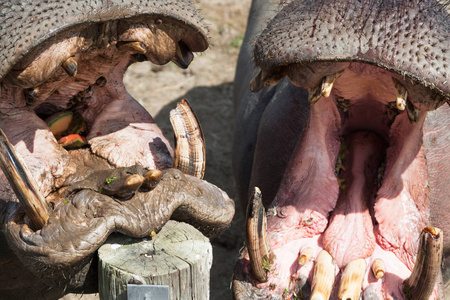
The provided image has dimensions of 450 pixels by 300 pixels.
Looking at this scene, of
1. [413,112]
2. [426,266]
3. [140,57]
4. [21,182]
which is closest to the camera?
[21,182]

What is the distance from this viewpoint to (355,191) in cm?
296

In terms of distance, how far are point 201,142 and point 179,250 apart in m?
0.64

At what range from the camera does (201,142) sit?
2910 millimetres

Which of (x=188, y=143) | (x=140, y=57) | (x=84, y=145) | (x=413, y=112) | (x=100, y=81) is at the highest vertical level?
(x=413, y=112)

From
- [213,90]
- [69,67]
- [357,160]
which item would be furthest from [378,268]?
[213,90]

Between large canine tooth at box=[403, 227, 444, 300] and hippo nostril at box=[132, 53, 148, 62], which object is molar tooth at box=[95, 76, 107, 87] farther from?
large canine tooth at box=[403, 227, 444, 300]

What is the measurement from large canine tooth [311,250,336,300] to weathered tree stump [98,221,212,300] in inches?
17.2

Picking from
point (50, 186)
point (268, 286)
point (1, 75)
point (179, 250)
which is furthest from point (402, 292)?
point (1, 75)

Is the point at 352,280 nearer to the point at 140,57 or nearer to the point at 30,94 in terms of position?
the point at 140,57

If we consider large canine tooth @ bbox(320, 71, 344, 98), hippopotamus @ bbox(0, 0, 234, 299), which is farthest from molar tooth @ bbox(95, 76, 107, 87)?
large canine tooth @ bbox(320, 71, 344, 98)

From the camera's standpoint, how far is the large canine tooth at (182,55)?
2855mm

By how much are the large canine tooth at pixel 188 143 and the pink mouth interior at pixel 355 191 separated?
15.5 inches

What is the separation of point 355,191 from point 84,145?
1246mm

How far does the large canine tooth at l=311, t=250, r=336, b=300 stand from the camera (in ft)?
8.40
